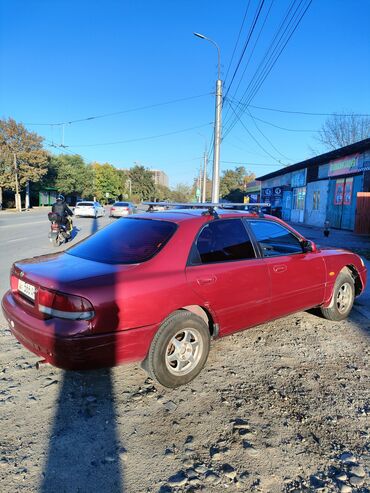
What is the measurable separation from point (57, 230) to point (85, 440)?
33.0ft

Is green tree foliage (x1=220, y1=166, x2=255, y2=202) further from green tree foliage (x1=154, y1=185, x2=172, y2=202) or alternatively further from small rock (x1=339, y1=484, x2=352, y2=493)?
small rock (x1=339, y1=484, x2=352, y2=493)

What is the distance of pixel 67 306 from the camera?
2.70 metres

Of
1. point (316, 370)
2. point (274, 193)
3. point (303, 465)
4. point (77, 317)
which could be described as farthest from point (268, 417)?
point (274, 193)

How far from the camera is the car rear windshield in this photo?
3.25 metres

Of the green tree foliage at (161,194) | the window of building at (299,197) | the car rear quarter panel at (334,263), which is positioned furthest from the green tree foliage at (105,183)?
the car rear quarter panel at (334,263)

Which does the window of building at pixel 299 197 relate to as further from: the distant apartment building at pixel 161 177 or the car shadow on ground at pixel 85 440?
the distant apartment building at pixel 161 177

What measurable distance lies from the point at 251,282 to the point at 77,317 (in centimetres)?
183

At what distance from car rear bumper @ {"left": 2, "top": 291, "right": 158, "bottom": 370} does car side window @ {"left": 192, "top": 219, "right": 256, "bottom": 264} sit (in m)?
0.92

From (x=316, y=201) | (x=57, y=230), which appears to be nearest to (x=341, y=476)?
(x=57, y=230)

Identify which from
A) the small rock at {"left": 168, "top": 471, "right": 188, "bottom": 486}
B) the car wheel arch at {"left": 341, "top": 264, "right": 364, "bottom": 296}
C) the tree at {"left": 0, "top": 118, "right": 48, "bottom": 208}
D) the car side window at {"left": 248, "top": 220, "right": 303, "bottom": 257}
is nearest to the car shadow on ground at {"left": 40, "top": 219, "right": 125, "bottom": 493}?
the small rock at {"left": 168, "top": 471, "right": 188, "bottom": 486}

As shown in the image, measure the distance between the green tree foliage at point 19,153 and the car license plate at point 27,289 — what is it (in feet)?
132

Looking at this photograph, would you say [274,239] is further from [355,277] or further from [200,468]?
[200,468]

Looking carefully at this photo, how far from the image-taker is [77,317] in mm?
2682

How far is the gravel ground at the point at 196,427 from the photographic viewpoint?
2186 millimetres
